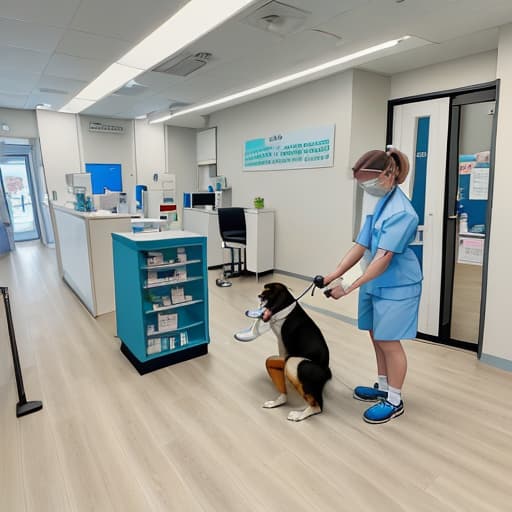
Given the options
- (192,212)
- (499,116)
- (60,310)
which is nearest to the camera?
(499,116)

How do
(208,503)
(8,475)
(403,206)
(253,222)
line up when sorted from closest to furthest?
(208,503)
(8,475)
(403,206)
(253,222)

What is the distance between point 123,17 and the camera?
299 centimetres

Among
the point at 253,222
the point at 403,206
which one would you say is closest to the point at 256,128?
the point at 253,222

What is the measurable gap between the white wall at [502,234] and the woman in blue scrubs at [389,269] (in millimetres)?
1138

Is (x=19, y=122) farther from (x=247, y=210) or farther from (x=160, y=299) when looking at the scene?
(x=160, y=299)

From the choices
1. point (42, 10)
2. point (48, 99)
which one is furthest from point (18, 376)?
point (48, 99)

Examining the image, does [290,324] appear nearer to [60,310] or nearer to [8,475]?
[8,475]

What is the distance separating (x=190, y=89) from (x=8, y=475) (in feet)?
15.8

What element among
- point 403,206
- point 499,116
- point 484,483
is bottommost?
point 484,483

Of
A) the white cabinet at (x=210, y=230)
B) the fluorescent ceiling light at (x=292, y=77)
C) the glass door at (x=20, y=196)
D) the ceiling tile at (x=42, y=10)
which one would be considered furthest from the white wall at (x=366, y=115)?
the glass door at (x=20, y=196)

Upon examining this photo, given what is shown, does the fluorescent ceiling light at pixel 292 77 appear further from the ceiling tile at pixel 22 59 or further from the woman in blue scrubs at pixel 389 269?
the ceiling tile at pixel 22 59

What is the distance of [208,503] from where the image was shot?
5.49 feet

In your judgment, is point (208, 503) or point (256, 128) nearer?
point (208, 503)

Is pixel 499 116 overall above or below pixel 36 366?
above
